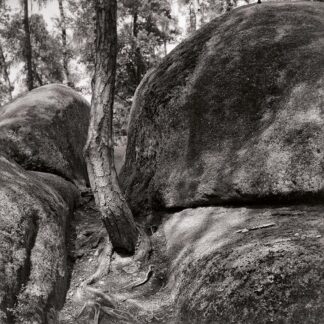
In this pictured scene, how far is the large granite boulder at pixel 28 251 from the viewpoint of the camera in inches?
210

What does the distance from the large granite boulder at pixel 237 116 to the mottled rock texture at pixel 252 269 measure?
632 millimetres

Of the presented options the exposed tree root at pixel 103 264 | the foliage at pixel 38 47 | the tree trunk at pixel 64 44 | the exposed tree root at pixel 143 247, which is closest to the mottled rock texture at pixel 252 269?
the exposed tree root at pixel 143 247

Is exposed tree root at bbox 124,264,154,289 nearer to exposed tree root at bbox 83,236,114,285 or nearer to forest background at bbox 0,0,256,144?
exposed tree root at bbox 83,236,114,285

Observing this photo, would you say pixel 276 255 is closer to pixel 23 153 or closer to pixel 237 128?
pixel 237 128

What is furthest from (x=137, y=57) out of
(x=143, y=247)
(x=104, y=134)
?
(x=143, y=247)

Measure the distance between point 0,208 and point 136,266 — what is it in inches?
94.1

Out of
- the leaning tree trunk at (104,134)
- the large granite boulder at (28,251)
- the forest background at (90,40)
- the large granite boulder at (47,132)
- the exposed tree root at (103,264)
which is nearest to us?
the large granite boulder at (28,251)

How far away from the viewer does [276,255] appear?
15.9 feet

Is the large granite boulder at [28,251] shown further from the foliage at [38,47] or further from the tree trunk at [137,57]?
the foliage at [38,47]

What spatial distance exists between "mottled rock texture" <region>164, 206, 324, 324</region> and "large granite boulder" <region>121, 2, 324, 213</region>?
632 millimetres

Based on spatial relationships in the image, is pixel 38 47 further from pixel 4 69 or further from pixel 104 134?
pixel 104 134

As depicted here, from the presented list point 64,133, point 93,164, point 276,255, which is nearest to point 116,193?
point 93,164

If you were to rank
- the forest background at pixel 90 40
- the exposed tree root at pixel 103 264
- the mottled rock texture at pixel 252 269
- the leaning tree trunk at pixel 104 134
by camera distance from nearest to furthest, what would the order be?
the mottled rock texture at pixel 252 269 < the exposed tree root at pixel 103 264 < the leaning tree trunk at pixel 104 134 < the forest background at pixel 90 40

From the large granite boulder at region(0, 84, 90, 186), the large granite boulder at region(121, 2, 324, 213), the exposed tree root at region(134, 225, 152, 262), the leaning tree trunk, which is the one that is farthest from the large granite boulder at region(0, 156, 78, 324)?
the large granite boulder at region(0, 84, 90, 186)
